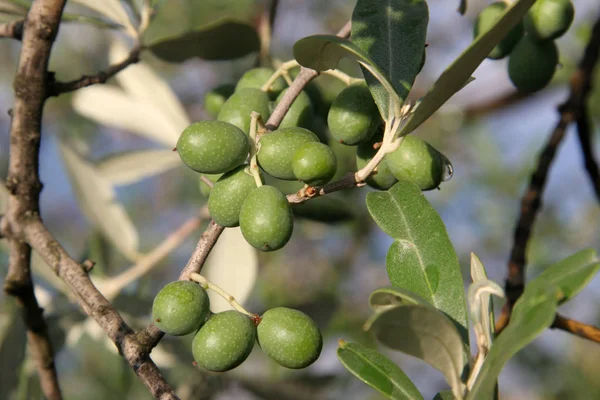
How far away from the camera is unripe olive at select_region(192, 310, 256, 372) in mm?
853

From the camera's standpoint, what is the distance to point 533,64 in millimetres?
1271

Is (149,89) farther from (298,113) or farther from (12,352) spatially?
(298,113)

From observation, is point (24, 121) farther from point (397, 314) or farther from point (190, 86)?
point (190, 86)

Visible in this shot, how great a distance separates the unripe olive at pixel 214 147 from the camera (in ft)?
2.85

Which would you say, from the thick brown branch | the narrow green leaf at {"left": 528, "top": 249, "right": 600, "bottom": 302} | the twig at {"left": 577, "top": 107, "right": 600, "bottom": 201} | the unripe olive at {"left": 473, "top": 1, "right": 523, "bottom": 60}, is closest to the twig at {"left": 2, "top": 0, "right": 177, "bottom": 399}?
the thick brown branch

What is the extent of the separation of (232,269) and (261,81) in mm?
887

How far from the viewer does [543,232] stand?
3.73 m

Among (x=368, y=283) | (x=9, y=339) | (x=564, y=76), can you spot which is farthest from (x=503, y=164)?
(x=9, y=339)

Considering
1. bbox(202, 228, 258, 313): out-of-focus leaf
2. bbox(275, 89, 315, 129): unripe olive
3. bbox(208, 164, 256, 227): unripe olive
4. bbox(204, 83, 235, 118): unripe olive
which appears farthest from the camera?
bbox(202, 228, 258, 313): out-of-focus leaf

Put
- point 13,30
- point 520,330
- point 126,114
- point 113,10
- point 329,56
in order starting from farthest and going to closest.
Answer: point 126,114, point 113,10, point 13,30, point 329,56, point 520,330

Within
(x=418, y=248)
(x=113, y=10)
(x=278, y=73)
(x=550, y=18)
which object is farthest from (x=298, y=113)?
(x=113, y=10)

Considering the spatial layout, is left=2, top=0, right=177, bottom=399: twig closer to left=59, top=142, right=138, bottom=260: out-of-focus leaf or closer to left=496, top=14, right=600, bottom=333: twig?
left=59, top=142, right=138, bottom=260: out-of-focus leaf

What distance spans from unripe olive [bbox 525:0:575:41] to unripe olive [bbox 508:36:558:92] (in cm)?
3

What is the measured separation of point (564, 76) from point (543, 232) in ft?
3.03
